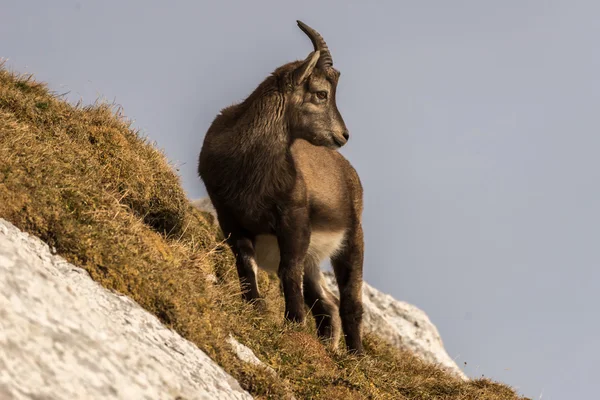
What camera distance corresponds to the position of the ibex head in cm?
1286

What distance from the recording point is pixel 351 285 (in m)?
13.8

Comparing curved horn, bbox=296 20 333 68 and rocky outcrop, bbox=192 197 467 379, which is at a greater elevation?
curved horn, bbox=296 20 333 68

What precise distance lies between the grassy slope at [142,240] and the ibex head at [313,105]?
2.16 metres

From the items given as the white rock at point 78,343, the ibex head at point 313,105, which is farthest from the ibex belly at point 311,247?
the white rock at point 78,343

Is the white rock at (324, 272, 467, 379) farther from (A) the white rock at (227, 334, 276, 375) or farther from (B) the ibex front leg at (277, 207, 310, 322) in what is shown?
(A) the white rock at (227, 334, 276, 375)

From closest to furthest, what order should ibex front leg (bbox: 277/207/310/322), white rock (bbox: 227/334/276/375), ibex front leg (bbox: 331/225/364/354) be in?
white rock (bbox: 227/334/276/375)
ibex front leg (bbox: 277/207/310/322)
ibex front leg (bbox: 331/225/364/354)

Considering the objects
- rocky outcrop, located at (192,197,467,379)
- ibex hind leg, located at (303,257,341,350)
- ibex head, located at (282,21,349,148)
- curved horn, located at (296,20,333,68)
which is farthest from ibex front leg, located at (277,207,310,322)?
rocky outcrop, located at (192,197,467,379)

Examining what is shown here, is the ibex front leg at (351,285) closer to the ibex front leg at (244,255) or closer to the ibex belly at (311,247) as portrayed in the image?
the ibex belly at (311,247)

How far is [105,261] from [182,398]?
71.8 inches

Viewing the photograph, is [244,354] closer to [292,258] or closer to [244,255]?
[292,258]

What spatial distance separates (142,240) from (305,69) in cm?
525

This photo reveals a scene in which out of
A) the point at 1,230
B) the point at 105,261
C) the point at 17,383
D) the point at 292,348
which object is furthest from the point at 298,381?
the point at 17,383

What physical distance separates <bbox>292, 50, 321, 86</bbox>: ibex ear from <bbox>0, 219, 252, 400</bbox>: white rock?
6219 mm

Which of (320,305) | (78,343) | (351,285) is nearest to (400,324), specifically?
(320,305)
